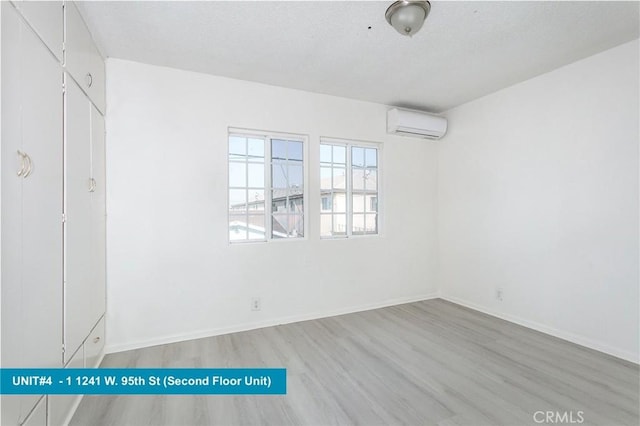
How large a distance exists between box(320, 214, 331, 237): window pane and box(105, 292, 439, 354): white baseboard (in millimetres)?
933

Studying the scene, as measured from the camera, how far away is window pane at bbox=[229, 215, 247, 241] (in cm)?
303

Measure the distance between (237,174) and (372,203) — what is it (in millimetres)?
1805

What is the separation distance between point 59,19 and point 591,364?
4360 millimetres

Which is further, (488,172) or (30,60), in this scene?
(488,172)

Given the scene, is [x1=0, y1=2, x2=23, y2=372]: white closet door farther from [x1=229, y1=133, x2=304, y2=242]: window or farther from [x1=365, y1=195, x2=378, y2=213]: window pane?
[x1=365, y1=195, x2=378, y2=213]: window pane

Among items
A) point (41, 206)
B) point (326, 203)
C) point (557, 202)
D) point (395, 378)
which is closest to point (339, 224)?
point (326, 203)

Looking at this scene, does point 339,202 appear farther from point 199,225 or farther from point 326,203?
point 199,225

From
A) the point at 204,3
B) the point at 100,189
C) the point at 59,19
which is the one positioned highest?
the point at 204,3

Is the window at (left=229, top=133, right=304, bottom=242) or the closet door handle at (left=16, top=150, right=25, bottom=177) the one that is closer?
the closet door handle at (left=16, top=150, right=25, bottom=177)

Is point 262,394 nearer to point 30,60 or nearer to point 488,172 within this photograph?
point 30,60

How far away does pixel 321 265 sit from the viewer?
3.38 m

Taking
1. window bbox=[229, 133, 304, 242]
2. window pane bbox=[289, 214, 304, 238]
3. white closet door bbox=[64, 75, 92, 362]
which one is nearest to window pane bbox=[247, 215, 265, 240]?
window bbox=[229, 133, 304, 242]

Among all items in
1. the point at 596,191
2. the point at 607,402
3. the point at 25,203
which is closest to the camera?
the point at 25,203

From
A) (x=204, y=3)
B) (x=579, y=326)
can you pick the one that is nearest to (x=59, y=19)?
(x=204, y=3)
